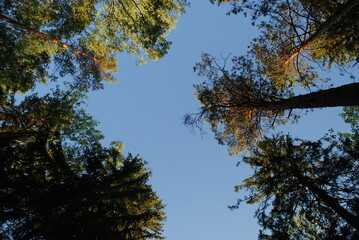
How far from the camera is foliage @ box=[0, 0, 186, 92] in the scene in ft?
42.1

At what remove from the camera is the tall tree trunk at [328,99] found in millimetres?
5477

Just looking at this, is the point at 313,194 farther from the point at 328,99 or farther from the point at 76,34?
the point at 76,34

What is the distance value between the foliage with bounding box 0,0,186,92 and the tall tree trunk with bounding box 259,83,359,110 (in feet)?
32.1

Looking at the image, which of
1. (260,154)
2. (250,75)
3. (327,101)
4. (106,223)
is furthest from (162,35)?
(106,223)

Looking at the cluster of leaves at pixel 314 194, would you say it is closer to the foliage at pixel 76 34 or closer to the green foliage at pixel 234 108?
the green foliage at pixel 234 108

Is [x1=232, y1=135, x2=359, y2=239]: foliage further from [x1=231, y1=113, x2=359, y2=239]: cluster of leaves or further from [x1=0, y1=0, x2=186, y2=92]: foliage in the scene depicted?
[x1=0, y1=0, x2=186, y2=92]: foliage

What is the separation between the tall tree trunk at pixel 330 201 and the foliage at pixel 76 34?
470 inches

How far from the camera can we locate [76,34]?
14102 millimetres

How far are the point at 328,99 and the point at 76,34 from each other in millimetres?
15146

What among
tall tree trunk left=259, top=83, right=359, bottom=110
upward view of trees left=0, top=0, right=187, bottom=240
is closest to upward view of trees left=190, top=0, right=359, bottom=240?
tall tree trunk left=259, top=83, right=359, bottom=110

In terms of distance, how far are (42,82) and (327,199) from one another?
731 inches

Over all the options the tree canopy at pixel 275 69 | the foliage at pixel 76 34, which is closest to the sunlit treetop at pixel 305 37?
the tree canopy at pixel 275 69

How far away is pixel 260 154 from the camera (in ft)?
31.6

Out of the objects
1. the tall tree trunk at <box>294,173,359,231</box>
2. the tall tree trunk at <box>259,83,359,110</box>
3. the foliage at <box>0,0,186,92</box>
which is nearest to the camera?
the tall tree trunk at <box>259,83,359,110</box>
